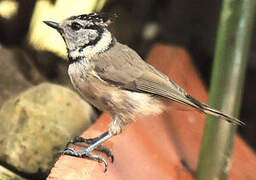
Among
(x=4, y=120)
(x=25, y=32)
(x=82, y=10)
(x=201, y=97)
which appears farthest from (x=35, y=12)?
(x=201, y=97)

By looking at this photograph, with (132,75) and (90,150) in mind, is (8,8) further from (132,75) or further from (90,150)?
(90,150)

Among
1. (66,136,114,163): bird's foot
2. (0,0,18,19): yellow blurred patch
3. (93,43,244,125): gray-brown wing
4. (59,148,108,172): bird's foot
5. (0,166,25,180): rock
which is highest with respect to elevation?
(93,43,244,125): gray-brown wing

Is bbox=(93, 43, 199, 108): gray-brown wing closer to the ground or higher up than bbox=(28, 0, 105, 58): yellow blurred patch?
higher up

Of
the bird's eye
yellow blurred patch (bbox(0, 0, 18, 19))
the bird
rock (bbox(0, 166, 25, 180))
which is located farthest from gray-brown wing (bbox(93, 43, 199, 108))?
yellow blurred patch (bbox(0, 0, 18, 19))

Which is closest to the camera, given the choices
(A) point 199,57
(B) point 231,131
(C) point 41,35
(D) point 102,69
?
(D) point 102,69

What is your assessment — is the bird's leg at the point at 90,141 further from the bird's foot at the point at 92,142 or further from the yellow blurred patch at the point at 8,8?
the yellow blurred patch at the point at 8,8

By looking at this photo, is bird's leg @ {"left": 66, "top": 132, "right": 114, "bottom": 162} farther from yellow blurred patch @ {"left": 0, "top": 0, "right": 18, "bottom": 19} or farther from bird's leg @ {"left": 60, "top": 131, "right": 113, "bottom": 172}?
yellow blurred patch @ {"left": 0, "top": 0, "right": 18, "bottom": 19}

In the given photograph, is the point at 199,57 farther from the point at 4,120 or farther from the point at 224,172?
the point at 4,120
